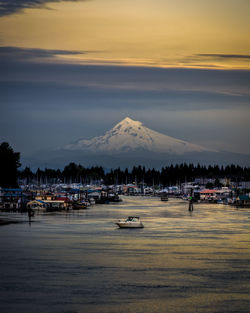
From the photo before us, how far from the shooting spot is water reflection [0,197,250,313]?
151 ft

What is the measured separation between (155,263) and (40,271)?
40.1ft

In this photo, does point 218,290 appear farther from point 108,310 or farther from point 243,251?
point 243,251

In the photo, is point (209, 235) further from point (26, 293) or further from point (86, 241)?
point (26, 293)

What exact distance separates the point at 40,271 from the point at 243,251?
2686 cm

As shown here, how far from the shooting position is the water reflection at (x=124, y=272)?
45969mm

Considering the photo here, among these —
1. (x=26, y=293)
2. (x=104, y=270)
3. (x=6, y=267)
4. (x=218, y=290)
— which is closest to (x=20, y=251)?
(x=6, y=267)

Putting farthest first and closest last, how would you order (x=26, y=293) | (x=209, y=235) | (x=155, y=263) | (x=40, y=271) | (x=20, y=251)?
(x=209, y=235) → (x=20, y=251) → (x=155, y=263) → (x=40, y=271) → (x=26, y=293)

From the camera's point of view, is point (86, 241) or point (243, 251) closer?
point (243, 251)

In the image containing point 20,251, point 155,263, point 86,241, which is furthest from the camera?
point 86,241

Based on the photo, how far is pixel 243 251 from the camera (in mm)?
74875

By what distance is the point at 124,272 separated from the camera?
193 ft

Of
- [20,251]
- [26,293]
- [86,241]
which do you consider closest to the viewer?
[26,293]

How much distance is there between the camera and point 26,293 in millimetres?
49156

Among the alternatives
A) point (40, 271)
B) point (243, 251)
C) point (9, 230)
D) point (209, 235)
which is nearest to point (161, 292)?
point (40, 271)
